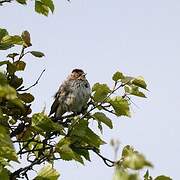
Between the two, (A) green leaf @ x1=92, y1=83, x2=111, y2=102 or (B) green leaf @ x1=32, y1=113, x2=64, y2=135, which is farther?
(A) green leaf @ x1=92, y1=83, x2=111, y2=102

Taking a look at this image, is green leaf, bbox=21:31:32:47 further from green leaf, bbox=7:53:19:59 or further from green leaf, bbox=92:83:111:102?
green leaf, bbox=92:83:111:102

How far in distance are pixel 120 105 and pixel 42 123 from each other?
789mm

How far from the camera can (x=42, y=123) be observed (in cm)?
382

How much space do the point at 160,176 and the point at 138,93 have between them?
35.9 inches

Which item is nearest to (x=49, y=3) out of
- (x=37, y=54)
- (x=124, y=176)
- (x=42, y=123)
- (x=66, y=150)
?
(x=37, y=54)

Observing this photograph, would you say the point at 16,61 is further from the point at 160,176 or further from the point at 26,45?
the point at 160,176

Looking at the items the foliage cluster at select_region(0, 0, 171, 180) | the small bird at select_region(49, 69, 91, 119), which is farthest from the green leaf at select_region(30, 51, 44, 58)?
the small bird at select_region(49, 69, 91, 119)

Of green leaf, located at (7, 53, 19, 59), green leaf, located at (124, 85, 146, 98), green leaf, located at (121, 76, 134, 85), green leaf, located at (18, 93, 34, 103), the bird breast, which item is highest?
the bird breast

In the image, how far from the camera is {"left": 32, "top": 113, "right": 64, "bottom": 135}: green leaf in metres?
3.81

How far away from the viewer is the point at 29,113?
4.23 m

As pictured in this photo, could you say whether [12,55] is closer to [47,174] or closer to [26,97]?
[26,97]

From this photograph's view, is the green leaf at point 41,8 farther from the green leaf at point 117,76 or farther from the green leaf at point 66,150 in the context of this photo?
the green leaf at point 66,150

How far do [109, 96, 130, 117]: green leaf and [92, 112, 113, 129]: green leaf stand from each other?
0.45ft

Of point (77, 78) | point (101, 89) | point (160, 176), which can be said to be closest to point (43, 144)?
point (101, 89)
